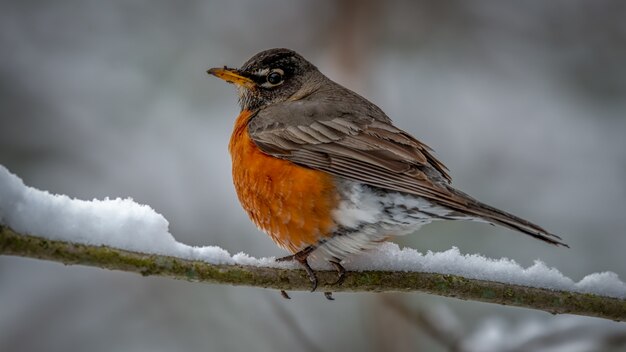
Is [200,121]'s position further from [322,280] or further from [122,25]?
[322,280]

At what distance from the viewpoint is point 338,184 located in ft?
12.1

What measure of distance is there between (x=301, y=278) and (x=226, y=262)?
528 millimetres

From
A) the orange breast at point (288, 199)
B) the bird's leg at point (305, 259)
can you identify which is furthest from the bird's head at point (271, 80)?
the bird's leg at point (305, 259)

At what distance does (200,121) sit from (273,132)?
2480 mm

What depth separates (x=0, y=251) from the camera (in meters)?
2.14

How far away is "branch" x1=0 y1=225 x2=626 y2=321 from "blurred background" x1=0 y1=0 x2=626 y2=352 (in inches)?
71.9

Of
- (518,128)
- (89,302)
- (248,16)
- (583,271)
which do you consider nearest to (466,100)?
(518,128)

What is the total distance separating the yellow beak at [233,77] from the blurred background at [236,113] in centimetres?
142

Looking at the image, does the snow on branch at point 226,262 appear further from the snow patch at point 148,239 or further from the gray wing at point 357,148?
the gray wing at point 357,148

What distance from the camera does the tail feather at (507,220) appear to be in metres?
2.84

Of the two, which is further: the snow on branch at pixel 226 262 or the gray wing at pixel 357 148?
the gray wing at pixel 357 148

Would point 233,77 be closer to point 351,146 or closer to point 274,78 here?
point 274,78

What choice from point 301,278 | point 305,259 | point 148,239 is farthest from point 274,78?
point 148,239

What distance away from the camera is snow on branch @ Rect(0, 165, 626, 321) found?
7.19 feet
